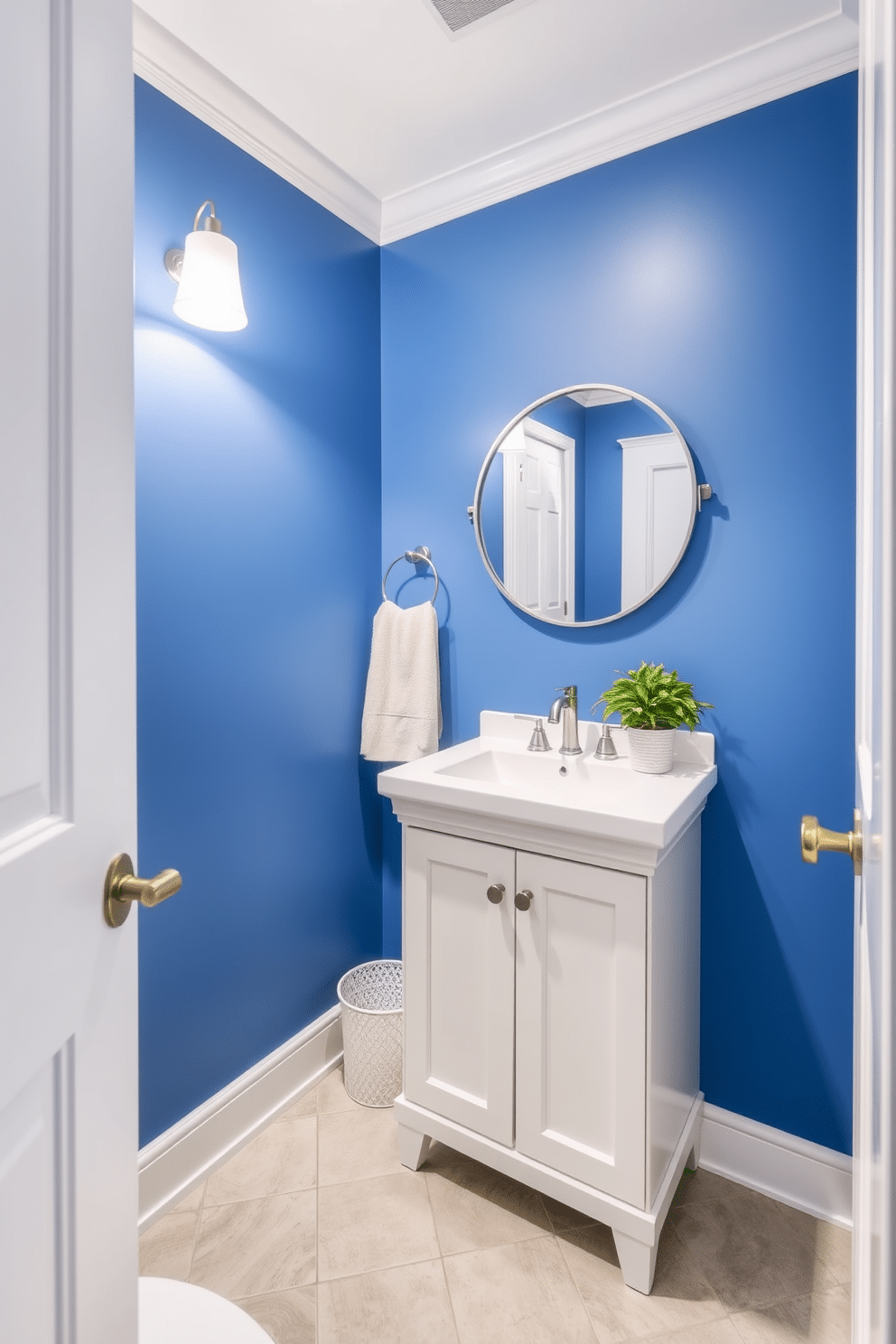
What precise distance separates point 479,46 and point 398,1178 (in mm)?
2506

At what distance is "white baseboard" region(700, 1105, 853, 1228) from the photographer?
154 cm

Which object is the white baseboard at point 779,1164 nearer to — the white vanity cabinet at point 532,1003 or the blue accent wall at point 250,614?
the white vanity cabinet at point 532,1003

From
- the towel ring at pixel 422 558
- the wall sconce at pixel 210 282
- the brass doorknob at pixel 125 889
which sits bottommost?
the brass doorknob at pixel 125 889

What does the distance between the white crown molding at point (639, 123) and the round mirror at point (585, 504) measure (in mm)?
570

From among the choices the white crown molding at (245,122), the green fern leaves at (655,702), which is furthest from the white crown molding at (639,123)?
the green fern leaves at (655,702)

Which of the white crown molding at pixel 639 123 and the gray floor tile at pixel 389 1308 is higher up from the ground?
the white crown molding at pixel 639 123

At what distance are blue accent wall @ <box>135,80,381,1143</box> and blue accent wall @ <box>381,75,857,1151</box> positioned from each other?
21.6 inches

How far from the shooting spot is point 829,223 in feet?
4.91

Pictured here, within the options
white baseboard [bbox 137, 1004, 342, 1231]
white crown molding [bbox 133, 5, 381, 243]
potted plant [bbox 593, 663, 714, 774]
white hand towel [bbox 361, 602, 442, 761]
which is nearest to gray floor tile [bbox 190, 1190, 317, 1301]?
white baseboard [bbox 137, 1004, 342, 1231]

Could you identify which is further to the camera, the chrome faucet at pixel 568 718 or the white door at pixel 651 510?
the chrome faucet at pixel 568 718

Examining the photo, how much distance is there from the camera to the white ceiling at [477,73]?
145cm

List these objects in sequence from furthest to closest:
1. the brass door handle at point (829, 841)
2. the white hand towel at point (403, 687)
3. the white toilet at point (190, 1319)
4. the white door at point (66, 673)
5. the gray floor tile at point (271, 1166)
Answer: the white hand towel at point (403, 687)
the gray floor tile at point (271, 1166)
the white toilet at point (190, 1319)
the brass door handle at point (829, 841)
the white door at point (66, 673)

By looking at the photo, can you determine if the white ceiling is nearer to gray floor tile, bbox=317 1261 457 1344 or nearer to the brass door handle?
the brass door handle

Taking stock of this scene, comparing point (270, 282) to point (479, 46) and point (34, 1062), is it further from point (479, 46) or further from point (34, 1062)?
point (34, 1062)
